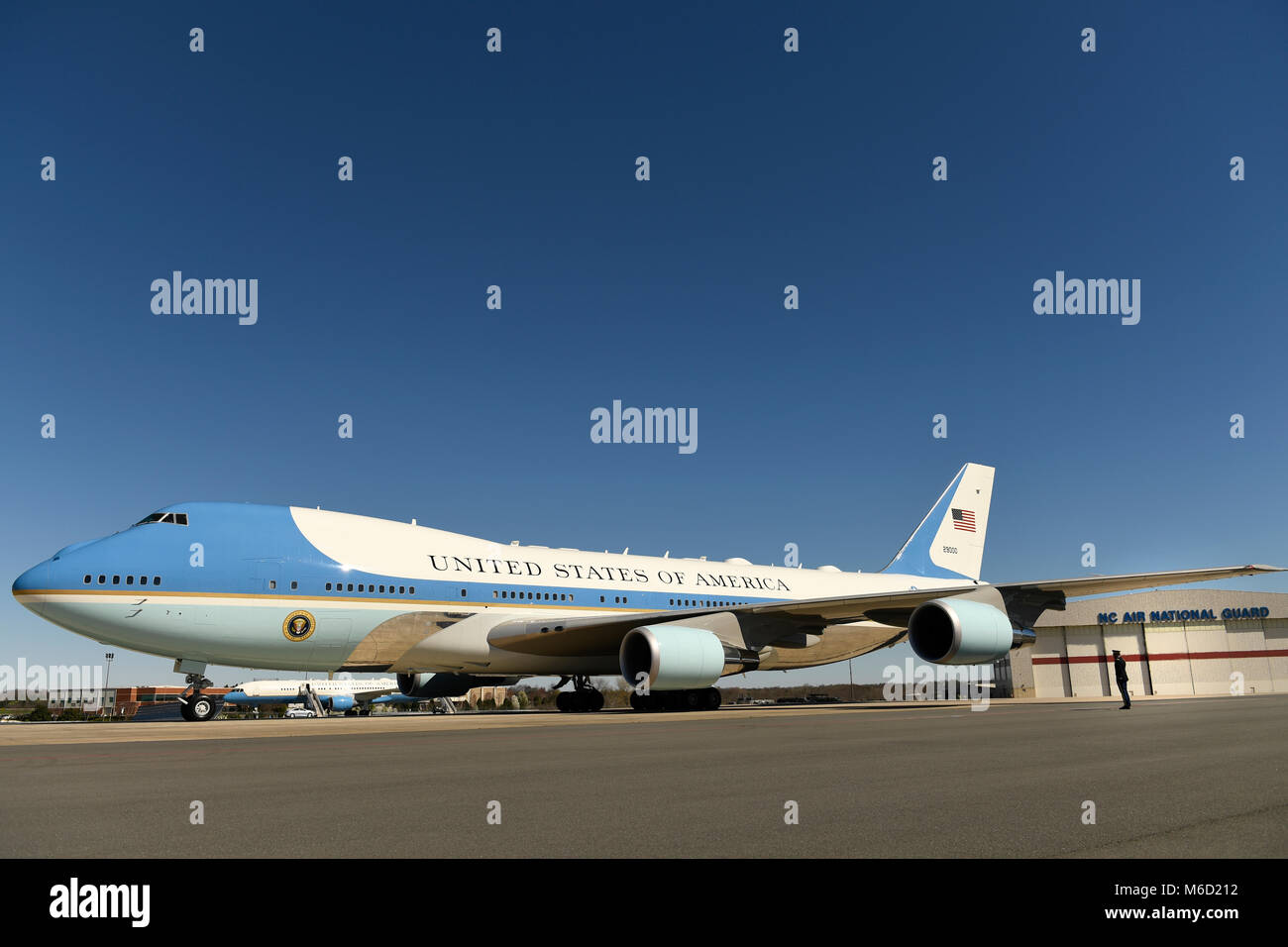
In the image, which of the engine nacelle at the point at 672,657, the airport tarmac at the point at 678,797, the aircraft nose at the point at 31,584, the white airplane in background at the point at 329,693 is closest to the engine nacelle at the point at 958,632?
the engine nacelle at the point at 672,657

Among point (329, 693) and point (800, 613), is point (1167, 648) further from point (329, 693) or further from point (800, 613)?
point (329, 693)

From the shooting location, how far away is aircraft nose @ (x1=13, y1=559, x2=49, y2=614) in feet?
56.6

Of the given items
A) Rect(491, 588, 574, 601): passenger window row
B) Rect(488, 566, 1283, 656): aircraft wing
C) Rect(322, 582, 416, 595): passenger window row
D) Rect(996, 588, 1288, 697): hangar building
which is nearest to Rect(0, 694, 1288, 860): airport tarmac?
Rect(322, 582, 416, 595): passenger window row

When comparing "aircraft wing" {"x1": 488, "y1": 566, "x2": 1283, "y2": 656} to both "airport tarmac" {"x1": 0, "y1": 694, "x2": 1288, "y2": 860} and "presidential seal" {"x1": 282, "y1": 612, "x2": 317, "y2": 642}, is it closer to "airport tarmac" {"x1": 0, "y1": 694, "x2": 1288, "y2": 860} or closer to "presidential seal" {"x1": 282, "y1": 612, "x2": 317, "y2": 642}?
"presidential seal" {"x1": 282, "y1": 612, "x2": 317, "y2": 642}

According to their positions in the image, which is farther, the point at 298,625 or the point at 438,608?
the point at 438,608

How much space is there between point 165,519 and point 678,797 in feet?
56.1

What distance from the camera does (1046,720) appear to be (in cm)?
1470

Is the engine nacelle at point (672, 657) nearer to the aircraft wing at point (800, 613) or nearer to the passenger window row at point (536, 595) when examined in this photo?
the aircraft wing at point (800, 613)

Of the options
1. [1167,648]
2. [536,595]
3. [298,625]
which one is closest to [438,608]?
[536,595]

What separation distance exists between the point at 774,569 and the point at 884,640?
4.82 meters

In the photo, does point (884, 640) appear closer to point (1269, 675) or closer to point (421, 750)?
point (421, 750)

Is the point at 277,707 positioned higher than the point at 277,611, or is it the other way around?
the point at 277,611

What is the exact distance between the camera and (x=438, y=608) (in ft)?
71.4
